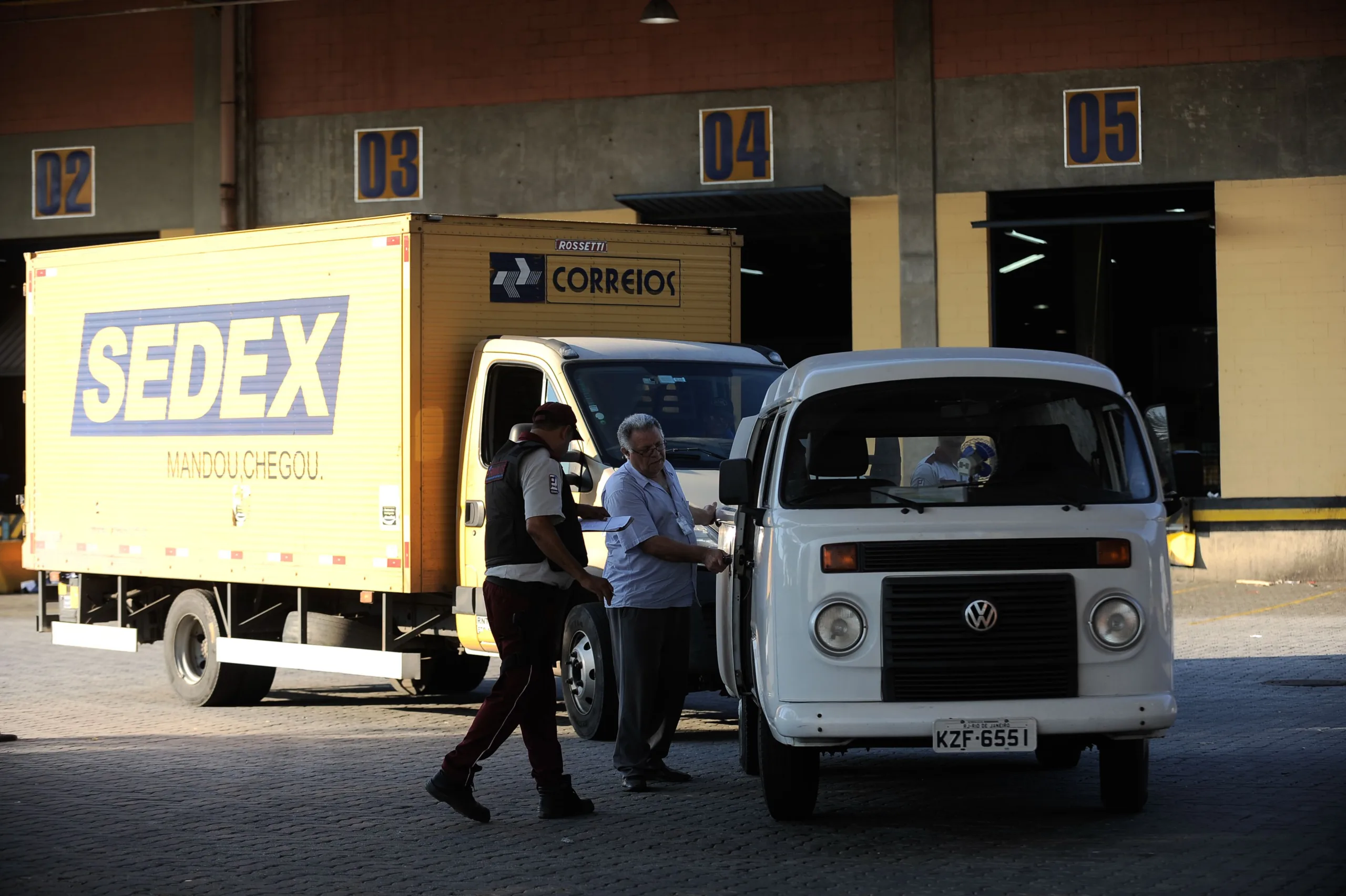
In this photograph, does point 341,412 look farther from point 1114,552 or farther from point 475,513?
point 1114,552

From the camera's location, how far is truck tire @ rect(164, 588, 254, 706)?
14.0 metres

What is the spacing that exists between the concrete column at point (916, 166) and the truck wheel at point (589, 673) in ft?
42.2

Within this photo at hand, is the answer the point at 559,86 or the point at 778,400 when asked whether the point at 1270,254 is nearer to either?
the point at 559,86

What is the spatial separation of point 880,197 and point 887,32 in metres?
2.12

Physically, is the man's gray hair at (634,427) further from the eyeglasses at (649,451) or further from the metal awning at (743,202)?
the metal awning at (743,202)

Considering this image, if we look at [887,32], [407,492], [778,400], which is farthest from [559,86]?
[778,400]

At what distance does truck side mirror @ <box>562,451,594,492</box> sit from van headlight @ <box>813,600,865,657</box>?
11.3 ft

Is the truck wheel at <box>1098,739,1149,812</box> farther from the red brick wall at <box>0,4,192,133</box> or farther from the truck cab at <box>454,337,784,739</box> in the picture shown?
the red brick wall at <box>0,4,192,133</box>

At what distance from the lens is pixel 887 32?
78.0 feet

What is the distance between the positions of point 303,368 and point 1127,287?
60.3 ft

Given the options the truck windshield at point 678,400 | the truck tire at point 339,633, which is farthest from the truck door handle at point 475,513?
the truck tire at point 339,633

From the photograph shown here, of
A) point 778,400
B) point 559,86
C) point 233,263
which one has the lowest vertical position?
point 778,400

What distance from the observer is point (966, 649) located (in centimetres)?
785

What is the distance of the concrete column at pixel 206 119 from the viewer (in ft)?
86.8
